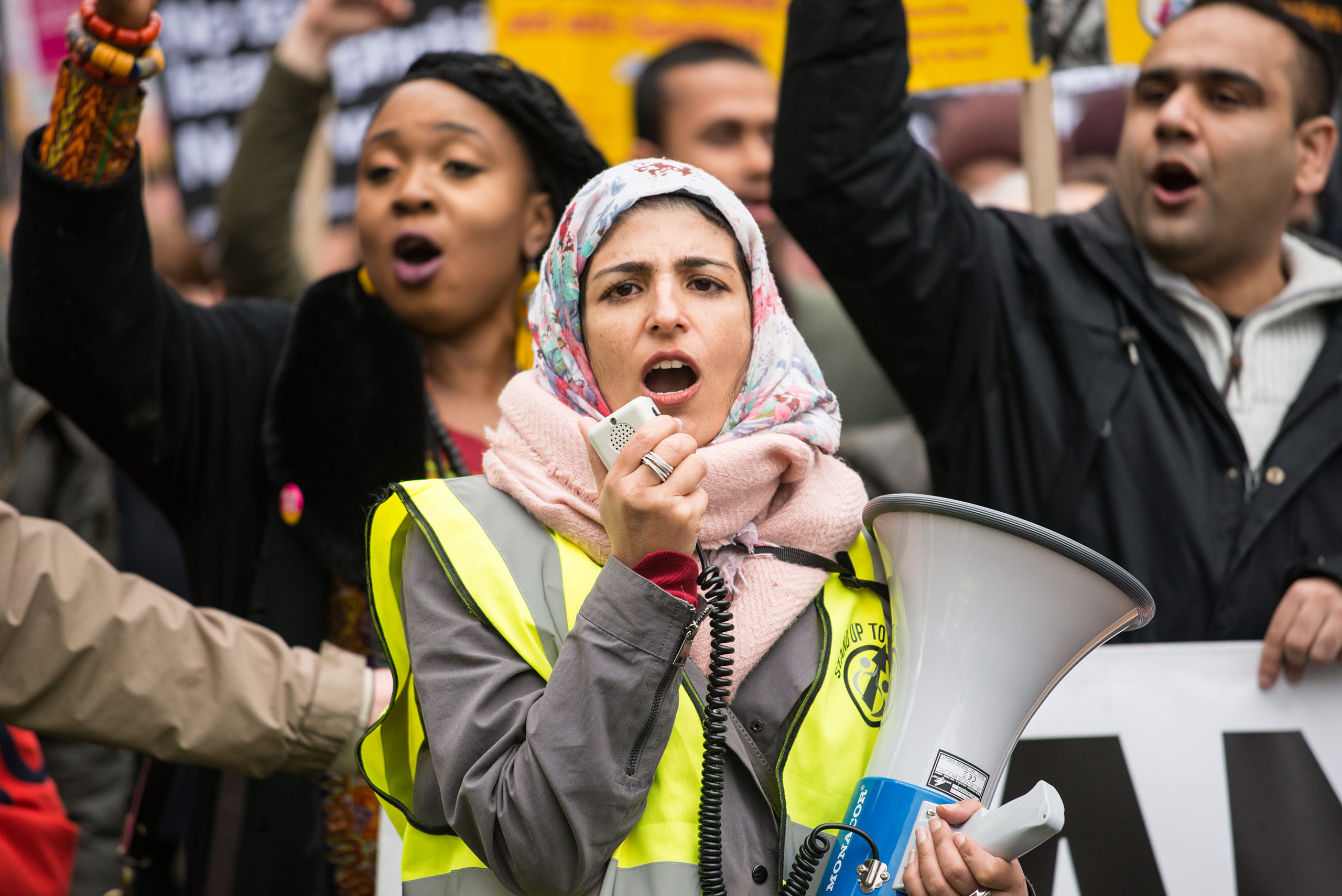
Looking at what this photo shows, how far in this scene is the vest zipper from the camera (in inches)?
68.3

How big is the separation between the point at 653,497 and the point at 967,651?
0.53 metres

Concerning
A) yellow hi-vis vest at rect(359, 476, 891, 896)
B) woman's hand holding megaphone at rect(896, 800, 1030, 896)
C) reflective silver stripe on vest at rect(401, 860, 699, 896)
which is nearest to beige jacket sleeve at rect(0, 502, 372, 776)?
yellow hi-vis vest at rect(359, 476, 891, 896)

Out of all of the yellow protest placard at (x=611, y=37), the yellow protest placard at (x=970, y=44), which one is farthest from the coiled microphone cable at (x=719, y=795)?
the yellow protest placard at (x=611, y=37)

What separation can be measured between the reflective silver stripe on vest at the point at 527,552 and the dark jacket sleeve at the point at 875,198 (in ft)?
4.54

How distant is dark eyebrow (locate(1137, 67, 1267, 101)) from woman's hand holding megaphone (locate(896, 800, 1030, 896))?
2.37 meters

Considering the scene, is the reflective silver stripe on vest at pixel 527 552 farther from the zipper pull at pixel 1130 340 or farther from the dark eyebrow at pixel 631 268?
the zipper pull at pixel 1130 340

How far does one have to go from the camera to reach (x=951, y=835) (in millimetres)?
1763

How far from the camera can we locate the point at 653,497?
1.73 metres

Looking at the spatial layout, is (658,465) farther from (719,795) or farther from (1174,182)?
(1174,182)

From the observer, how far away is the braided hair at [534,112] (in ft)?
11.0

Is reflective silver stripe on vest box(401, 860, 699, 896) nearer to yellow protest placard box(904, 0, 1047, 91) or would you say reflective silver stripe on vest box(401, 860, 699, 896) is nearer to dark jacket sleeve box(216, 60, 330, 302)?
yellow protest placard box(904, 0, 1047, 91)

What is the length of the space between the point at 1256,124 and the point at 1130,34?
61 centimetres

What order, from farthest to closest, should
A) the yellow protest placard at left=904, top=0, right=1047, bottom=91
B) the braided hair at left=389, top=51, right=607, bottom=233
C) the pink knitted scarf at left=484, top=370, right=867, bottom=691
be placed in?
the yellow protest placard at left=904, top=0, right=1047, bottom=91
the braided hair at left=389, top=51, right=607, bottom=233
the pink knitted scarf at left=484, top=370, right=867, bottom=691

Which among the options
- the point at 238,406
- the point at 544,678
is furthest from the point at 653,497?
the point at 238,406
